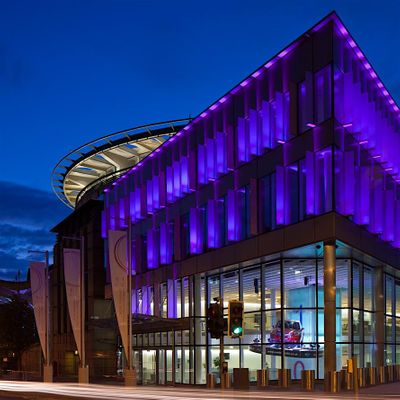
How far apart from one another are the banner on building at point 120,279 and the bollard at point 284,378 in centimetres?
788

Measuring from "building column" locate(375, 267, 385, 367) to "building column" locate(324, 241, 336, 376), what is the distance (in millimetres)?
7085

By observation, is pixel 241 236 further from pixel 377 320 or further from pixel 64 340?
pixel 64 340

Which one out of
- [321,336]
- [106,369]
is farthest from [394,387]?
[106,369]

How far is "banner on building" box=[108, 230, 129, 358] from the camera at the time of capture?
38.1 meters

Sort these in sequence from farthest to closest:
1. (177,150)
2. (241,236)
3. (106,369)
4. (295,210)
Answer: (106,369)
(177,150)
(241,236)
(295,210)

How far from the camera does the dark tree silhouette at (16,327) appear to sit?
74.9 meters

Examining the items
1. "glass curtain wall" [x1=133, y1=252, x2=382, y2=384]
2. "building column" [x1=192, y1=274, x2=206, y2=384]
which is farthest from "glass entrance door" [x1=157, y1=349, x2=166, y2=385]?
"building column" [x1=192, y1=274, x2=206, y2=384]

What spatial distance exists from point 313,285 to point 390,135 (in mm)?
10275

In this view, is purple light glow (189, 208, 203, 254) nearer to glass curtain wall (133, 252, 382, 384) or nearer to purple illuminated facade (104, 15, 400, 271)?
purple illuminated facade (104, 15, 400, 271)

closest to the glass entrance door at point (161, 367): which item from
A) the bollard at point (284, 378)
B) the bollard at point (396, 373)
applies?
the bollard at point (284, 378)

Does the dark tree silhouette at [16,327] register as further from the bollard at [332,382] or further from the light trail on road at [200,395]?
the bollard at [332,382]

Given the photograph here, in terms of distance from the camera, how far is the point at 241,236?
41375 mm

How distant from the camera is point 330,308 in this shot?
34594 millimetres

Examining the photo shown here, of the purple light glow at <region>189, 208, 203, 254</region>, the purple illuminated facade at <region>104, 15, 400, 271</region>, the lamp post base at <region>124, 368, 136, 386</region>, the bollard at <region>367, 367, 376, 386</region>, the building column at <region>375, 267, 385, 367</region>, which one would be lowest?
the lamp post base at <region>124, 368, 136, 386</region>
